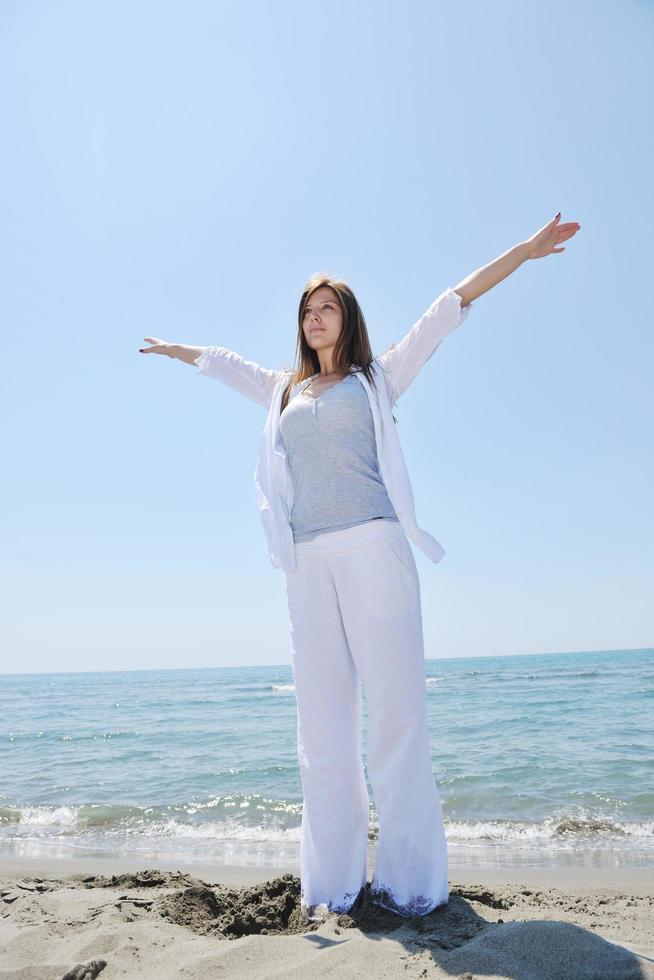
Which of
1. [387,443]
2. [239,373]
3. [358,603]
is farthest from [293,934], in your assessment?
[239,373]

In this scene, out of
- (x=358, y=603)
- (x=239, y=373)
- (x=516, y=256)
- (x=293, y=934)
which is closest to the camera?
(x=293, y=934)

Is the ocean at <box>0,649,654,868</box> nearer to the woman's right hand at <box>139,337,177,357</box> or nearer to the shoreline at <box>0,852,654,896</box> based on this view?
the shoreline at <box>0,852,654,896</box>

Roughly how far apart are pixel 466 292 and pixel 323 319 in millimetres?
627

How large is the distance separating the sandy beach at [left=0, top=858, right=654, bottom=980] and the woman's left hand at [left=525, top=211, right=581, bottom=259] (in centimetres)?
249

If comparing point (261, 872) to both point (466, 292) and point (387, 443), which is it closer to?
point (387, 443)

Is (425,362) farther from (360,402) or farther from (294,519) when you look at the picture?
(294,519)

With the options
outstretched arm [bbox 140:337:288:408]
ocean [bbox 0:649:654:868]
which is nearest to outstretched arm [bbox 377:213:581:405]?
outstretched arm [bbox 140:337:288:408]

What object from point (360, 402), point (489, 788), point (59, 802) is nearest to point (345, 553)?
point (360, 402)

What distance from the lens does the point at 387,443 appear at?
2.87 m

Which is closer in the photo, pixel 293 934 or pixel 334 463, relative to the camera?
pixel 293 934

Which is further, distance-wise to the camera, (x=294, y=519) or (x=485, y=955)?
(x=294, y=519)

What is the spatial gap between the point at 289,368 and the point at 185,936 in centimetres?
235

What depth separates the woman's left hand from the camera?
284 cm

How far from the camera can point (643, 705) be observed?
14.6 m
